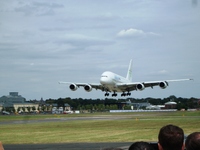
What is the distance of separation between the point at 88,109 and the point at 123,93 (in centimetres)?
9998

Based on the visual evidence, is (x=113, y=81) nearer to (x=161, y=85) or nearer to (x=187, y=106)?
(x=161, y=85)

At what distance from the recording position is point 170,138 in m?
6.12

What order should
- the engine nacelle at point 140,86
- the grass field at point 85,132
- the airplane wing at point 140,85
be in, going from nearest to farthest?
the grass field at point 85,132, the airplane wing at point 140,85, the engine nacelle at point 140,86

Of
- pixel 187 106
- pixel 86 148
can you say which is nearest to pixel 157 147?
pixel 86 148

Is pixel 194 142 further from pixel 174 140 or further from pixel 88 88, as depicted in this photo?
pixel 88 88

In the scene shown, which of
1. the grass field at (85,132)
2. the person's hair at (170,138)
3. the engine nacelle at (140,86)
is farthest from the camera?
the engine nacelle at (140,86)

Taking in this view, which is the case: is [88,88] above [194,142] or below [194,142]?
above

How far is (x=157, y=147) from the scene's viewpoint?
6738 mm

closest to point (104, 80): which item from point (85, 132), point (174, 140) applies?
point (85, 132)

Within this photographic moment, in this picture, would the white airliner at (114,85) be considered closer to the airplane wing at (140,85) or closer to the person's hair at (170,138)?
the airplane wing at (140,85)

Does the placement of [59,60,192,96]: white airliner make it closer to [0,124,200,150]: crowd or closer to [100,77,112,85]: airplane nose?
[100,77,112,85]: airplane nose

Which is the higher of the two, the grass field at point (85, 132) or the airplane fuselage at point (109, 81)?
the airplane fuselage at point (109, 81)

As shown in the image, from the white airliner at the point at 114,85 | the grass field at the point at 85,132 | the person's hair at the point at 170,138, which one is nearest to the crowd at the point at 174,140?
the person's hair at the point at 170,138

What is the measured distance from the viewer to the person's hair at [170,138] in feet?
20.1
